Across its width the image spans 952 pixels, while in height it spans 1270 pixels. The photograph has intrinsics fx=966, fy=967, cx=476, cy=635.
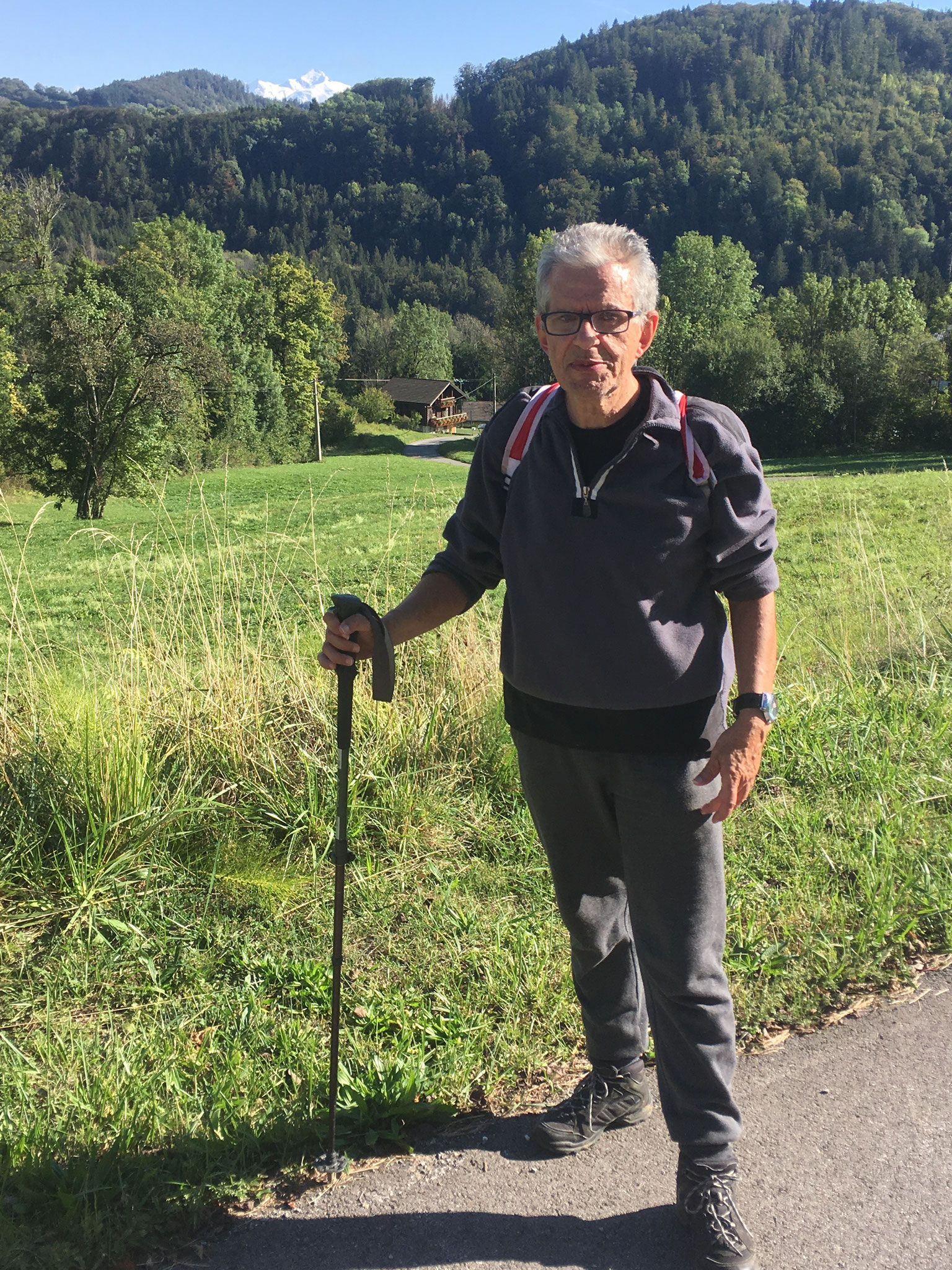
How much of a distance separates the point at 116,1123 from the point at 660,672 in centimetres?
174

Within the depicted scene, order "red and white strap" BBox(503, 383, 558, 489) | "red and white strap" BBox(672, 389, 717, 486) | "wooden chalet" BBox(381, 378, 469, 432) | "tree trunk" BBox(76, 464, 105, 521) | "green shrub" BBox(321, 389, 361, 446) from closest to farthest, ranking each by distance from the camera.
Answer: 1. "red and white strap" BBox(672, 389, 717, 486)
2. "red and white strap" BBox(503, 383, 558, 489)
3. "tree trunk" BBox(76, 464, 105, 521)
4. "green shrub" BBox(321, 389, 361, 446)
5. "wooden chalet" BBox(381, 378, 469, 432)

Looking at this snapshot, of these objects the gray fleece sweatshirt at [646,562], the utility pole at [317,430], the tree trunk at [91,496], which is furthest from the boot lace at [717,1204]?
the tree trunk at [91,496]

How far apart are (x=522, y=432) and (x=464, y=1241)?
1797 millimetres

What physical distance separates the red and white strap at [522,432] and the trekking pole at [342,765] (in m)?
0.46

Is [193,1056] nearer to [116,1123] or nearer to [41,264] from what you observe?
[116,1123]

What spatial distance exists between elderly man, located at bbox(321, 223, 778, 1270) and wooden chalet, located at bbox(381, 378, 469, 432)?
3523 inches

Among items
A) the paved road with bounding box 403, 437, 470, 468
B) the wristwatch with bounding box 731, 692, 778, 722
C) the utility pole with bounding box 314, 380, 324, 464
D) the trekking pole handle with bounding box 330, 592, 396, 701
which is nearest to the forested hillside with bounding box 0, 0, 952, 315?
the paved road with bounding box 403, 437, 470, 468

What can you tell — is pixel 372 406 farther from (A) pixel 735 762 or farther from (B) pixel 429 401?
(A) pixel 735 762

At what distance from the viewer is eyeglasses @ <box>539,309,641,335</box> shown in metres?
2.01

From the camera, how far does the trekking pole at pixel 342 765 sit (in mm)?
2285


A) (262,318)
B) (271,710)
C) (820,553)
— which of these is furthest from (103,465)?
(262,318)

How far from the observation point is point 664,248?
16175cm

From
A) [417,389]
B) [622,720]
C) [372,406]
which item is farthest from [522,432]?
[417,389]

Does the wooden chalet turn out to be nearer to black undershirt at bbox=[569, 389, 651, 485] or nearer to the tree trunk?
the tree trunk
